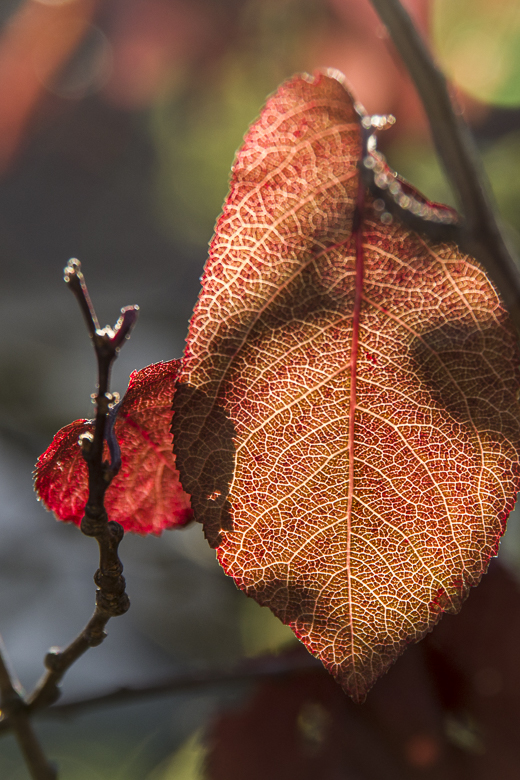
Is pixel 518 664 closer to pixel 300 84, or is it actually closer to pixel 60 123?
pixel 300 84

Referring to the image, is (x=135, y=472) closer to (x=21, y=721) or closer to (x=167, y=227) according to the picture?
(x=21, y=721)

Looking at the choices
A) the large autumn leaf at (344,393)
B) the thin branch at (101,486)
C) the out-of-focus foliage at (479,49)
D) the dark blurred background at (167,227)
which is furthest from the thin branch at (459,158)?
the out-of-focus foliage at (479,49)

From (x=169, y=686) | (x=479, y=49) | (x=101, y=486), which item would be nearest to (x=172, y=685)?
(x=169, y=686)

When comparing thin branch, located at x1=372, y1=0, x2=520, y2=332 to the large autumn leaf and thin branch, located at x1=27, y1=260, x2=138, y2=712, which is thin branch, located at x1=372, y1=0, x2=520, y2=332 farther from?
thin branch, located at x1=27, y1=260, x2=138, y2=712

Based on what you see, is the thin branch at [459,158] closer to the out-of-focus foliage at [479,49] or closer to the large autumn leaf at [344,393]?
the large autumn leaf at [344,393]

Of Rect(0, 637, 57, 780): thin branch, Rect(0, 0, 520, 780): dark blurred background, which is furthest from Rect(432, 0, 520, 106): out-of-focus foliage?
Rect(0, 637, 57, 780): thin branch

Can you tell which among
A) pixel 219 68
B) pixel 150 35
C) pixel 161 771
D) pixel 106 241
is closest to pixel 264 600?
pixel 161 771
